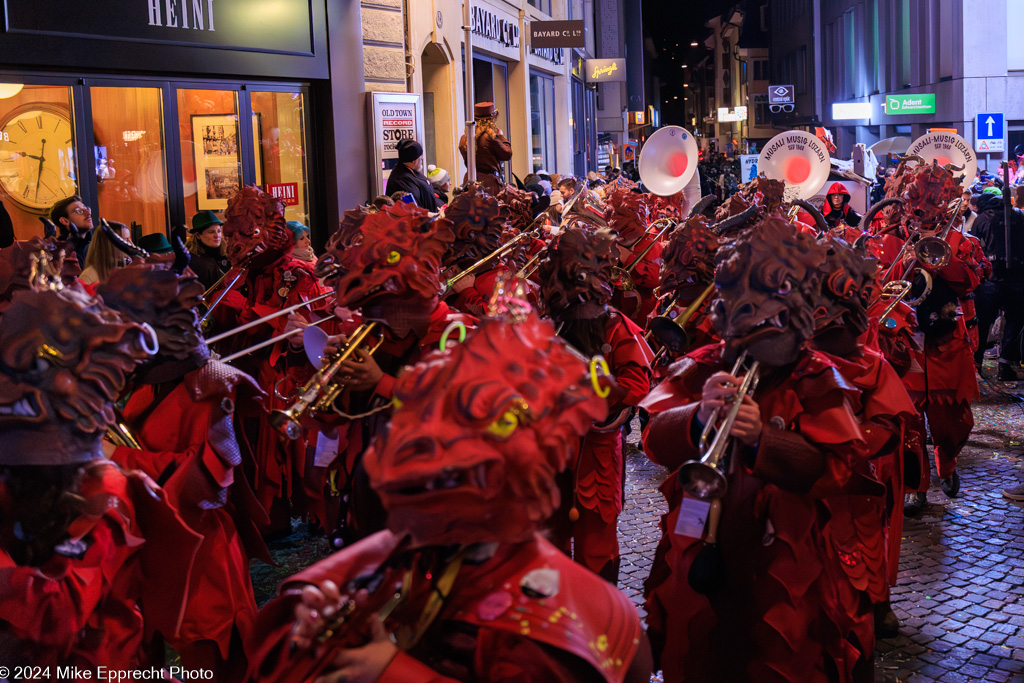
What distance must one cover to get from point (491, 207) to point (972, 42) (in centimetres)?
2893

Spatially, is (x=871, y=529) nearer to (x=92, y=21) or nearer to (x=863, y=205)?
(x=92, y=21)

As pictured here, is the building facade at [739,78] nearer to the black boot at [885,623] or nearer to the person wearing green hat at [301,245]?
the person wearing green hat at [301,245]

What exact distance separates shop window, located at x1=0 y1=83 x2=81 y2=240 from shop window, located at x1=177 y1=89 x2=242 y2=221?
5.06 feet

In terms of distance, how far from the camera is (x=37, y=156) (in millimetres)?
9539

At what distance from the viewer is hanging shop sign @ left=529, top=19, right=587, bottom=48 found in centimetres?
2211

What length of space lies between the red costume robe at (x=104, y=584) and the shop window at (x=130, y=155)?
25.2 feet

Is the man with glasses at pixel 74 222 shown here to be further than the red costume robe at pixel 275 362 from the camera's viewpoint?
Yes

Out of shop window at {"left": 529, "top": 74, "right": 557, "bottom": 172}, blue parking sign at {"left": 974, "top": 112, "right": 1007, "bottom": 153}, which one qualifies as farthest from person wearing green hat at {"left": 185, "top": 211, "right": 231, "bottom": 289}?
blue parking sign at {"left": 974, "top": 112, "right": 1007, "bottom": 153}

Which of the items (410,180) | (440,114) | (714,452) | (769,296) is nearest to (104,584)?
(714,452)

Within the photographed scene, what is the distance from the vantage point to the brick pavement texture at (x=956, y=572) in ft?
16.0

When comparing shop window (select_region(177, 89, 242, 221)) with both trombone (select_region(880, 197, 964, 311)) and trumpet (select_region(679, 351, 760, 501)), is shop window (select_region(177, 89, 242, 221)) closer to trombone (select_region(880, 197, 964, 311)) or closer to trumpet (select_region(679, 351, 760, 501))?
trombone (select_region(880, 197, 964, 311))

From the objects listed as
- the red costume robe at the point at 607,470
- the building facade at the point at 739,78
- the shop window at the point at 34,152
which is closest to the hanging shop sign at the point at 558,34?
the shop window at the point at 34,152

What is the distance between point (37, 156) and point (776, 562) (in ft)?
27.9

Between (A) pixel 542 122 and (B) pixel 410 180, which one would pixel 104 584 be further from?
(A) pixel 542 122
